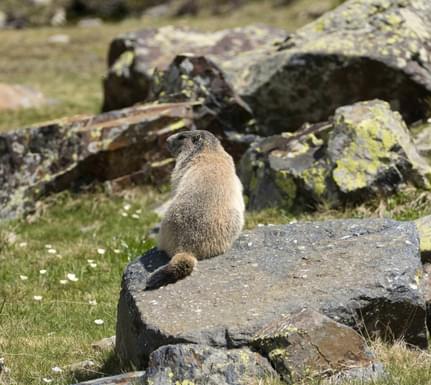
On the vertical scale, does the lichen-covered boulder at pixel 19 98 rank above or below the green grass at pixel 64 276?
below

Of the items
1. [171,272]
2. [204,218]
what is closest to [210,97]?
[204,218]

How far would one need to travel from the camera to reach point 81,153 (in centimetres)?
1364

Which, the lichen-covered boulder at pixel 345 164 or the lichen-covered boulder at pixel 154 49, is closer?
the lichen-covered boulder at pixel 345 164

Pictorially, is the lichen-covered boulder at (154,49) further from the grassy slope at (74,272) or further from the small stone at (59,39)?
the small stone at (59,39)

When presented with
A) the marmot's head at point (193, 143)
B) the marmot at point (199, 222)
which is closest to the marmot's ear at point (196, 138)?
the marmot's head at point (193, 143)

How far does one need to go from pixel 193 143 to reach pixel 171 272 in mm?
2736

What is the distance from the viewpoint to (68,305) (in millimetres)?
9594

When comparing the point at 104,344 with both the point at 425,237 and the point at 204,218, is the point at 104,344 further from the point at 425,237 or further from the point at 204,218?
the point at 425,237

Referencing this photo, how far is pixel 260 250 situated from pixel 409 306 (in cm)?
153

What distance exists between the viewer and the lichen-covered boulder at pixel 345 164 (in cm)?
1115

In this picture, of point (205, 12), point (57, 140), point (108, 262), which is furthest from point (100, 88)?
point (205, 12)

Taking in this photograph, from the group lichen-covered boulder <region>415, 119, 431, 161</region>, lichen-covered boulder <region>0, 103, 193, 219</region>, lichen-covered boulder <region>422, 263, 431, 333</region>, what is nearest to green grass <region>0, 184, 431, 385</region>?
lichen-covered boulder <region>0, 103, 193, 219</region>

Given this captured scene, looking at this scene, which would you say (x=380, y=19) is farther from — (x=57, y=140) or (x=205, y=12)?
(x=205, y=12)

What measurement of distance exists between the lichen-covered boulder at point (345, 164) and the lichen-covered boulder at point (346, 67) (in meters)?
1.77
